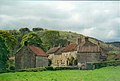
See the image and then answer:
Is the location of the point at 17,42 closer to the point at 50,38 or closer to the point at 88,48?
the point at 50,38

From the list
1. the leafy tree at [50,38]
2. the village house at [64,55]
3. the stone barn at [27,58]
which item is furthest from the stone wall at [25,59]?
the leafy tree at [50,38]

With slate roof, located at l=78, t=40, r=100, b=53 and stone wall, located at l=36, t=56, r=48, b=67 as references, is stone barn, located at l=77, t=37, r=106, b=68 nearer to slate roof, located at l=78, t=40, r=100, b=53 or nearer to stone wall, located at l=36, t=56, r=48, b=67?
slate roof, located at l=78, t=40, r=100, b=53

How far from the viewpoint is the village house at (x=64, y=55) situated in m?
65.8

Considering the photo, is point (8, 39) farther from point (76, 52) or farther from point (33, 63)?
point (76, 52)

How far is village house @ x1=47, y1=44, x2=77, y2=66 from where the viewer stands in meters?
65.8

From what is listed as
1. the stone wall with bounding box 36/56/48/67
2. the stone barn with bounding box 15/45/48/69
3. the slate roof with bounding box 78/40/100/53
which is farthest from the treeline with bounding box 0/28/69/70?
the slate roof with bounding box 78/40/100/53

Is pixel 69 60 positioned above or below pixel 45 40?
below

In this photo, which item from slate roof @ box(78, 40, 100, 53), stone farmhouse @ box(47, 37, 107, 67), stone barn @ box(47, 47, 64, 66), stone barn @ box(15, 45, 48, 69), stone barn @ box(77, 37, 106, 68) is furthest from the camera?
stone barn @ box(47, 47, 64, 66)

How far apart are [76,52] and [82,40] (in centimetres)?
320

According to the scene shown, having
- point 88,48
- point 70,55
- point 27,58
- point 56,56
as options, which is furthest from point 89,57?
point 56,56

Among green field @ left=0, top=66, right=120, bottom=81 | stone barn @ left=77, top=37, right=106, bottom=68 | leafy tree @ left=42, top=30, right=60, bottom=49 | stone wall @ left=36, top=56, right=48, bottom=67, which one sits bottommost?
green field @ left=0, top=66, right=120, bottom=81

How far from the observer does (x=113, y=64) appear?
47.2 meters

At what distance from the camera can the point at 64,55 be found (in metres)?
72.2

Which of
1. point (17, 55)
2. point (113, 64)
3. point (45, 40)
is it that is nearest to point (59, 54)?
point (45, 40)
